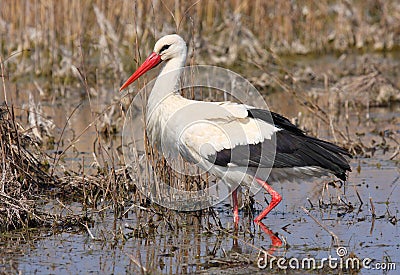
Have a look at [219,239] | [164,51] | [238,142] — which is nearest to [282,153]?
[238,142]

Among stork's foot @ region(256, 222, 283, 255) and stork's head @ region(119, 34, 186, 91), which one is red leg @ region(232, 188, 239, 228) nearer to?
stork's foot @ region(256, 222, 283, 255)

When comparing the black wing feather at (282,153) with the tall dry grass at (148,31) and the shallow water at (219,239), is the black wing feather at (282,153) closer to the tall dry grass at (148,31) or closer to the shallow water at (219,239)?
the shallow water at (219,239)

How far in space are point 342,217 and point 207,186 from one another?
105 centimetres

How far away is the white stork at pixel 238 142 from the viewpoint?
19.7 ft

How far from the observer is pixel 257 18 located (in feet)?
44.0

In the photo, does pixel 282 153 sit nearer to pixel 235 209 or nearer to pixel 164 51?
pixel 235 209

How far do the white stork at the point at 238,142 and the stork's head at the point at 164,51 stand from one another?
0.26 metres

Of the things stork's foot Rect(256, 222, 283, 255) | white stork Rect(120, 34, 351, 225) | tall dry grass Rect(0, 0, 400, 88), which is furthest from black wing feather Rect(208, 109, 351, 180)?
tall dry grass Rect(0, 0, 400, 88)

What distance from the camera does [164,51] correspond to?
6363mm

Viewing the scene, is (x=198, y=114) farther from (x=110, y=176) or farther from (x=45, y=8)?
(x=45, y=8)

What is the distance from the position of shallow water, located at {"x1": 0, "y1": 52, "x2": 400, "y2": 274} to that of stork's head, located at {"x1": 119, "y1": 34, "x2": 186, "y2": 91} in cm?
104

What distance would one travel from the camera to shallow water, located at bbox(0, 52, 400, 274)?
5.08 meters

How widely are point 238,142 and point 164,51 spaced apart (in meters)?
0.93

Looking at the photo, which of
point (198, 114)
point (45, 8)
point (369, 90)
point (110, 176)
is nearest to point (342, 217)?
point (198, 114)
